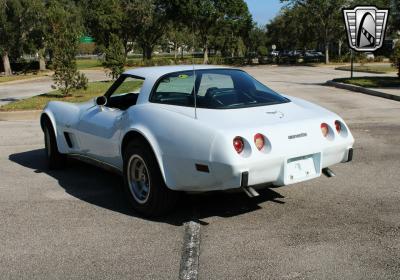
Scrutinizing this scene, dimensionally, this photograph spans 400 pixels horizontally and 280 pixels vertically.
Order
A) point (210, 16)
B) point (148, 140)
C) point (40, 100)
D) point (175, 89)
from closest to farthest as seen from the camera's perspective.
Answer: point (148, 140) < point (175, 89) < point (40, 100) < point (210, 16)

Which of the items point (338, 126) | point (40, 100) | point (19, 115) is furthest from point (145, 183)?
point (40, 100)

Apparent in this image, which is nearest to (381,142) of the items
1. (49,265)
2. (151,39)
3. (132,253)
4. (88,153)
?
(88,153)

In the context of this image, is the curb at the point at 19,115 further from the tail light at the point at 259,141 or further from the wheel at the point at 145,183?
the tail light at the point at 259,141

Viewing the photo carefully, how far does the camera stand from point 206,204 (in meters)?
5.21

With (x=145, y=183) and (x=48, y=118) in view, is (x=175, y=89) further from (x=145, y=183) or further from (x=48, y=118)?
(x=48, y=118)

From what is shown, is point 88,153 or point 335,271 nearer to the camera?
point 335,271

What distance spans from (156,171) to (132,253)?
84 cm

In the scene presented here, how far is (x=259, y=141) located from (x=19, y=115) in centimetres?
1022

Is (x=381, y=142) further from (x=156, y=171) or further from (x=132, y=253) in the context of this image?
(x=132, y=253)

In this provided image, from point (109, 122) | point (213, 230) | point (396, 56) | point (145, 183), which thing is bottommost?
point (213, 230)

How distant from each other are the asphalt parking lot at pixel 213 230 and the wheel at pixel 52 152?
0.12 metres

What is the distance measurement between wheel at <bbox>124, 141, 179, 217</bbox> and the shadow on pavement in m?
0.15

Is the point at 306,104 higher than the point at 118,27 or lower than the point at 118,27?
lower

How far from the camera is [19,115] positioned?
42.4 ft
